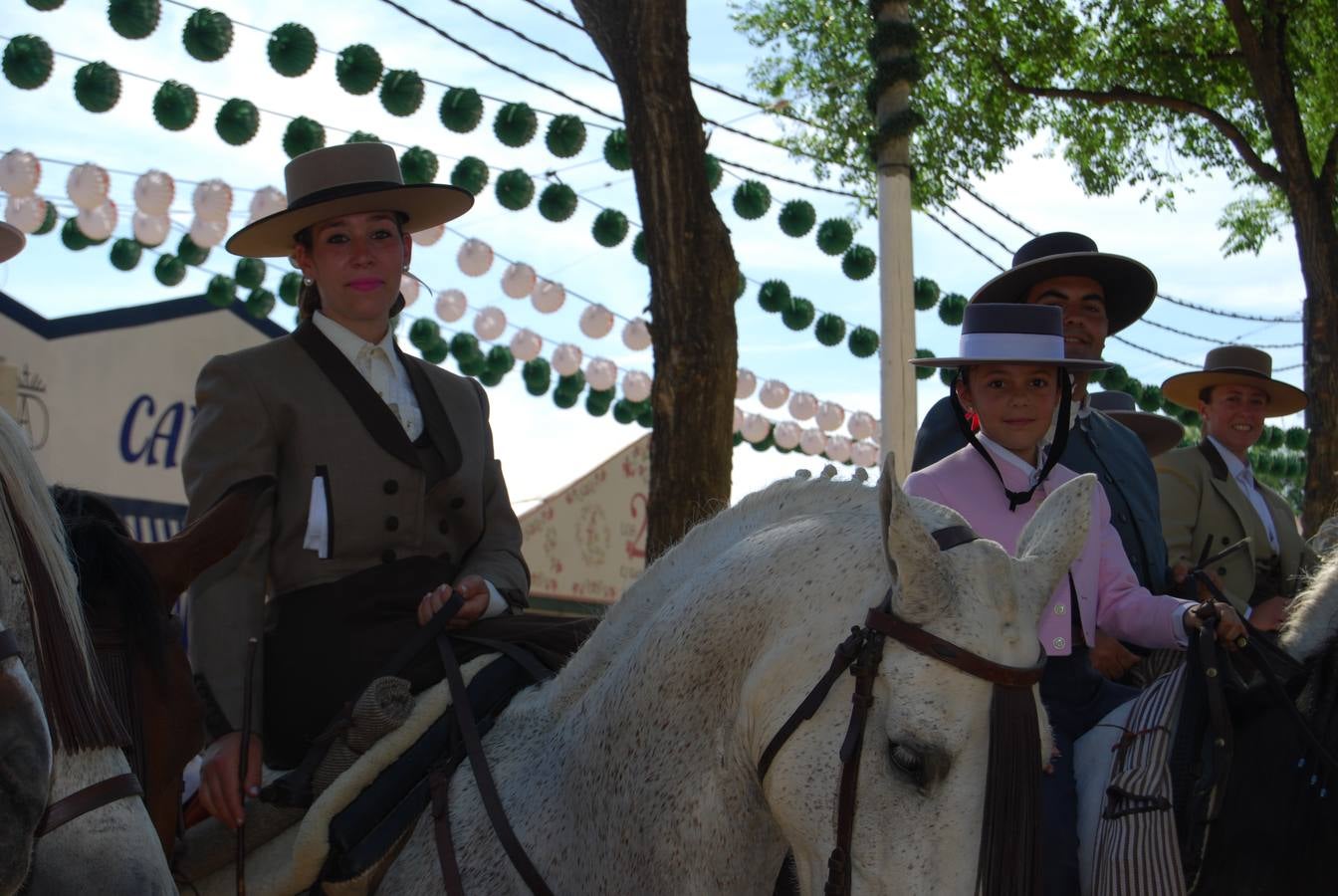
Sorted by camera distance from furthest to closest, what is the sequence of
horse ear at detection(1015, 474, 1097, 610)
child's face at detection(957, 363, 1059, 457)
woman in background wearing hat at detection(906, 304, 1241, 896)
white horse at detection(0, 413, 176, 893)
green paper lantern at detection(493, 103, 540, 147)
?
green paper lantern at detection(493, 103, 540, 147), child's face at detection(957, 363, 1059, 457), woman in background wearing hat at detection(906, 304, 1241, 896), horse ear at detection(1015, 474, 1097, 610), white horse at detection(0, 413, 176, 893)

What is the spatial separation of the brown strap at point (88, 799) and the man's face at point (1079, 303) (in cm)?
332

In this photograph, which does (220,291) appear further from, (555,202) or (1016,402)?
(1016,402)

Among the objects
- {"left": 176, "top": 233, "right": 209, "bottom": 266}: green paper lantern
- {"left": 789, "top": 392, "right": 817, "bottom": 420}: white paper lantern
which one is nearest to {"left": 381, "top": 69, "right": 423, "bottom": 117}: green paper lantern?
{"left": 176, "top": 233, "right": 209, "bottom": 266}: green paper lantern

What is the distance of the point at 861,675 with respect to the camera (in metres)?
2.35

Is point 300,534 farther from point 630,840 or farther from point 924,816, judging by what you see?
point 924,816

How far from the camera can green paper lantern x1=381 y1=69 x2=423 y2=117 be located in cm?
948

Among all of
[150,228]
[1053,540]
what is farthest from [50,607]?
[150,228]

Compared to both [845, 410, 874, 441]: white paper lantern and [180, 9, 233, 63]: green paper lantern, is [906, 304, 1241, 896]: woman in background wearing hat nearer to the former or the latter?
[180, 9, 233, 63]: green paper lantern

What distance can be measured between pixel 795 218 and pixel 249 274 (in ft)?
17.1

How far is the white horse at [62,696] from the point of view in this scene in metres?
1.94

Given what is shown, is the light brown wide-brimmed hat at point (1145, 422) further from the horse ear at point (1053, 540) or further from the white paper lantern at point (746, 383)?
the white paper lantern at point (746, 383)

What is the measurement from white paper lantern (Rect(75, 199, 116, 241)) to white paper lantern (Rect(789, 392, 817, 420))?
29.3 ft

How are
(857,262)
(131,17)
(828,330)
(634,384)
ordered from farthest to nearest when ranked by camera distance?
1. (634,384)
2. (828,330)
3. (857,262)
4. (131,17)

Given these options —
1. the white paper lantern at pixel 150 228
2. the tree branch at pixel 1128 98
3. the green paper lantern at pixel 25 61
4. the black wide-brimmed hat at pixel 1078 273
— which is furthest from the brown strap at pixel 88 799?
the tree branch at pixel 1128 98
